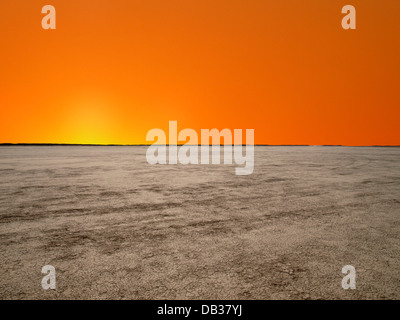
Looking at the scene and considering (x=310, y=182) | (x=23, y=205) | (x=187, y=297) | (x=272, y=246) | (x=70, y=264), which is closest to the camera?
(x=187, y=297)

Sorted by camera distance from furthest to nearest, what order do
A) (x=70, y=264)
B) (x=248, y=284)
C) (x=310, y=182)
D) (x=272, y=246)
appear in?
(x=310, y=182), (x=272, y=246), (x=70, y=264), (x=248, y=284)

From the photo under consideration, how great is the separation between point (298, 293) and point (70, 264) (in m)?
2.14

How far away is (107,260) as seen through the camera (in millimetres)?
3031

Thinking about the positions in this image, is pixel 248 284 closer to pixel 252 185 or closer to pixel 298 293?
pixel 298 293

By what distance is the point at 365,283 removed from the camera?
2.58 m

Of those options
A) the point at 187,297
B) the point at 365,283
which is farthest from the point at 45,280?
the point at 365,283

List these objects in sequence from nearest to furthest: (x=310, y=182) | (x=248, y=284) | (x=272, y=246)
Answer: (x=248, y=284)
(x=272, y=246)
(x=310, y=182)

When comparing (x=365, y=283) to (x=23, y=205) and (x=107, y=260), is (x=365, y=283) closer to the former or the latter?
(x=107, y=260)

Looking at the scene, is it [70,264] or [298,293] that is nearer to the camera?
[298,293]

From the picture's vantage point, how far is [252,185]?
791 cm

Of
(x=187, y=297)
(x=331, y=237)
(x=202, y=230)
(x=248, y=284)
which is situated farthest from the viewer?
(x=202, y=230)

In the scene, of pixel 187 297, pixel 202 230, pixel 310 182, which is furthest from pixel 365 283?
pixel 310 182

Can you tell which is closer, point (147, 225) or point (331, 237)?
point (331, 237)

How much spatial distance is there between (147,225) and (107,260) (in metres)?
1.21
